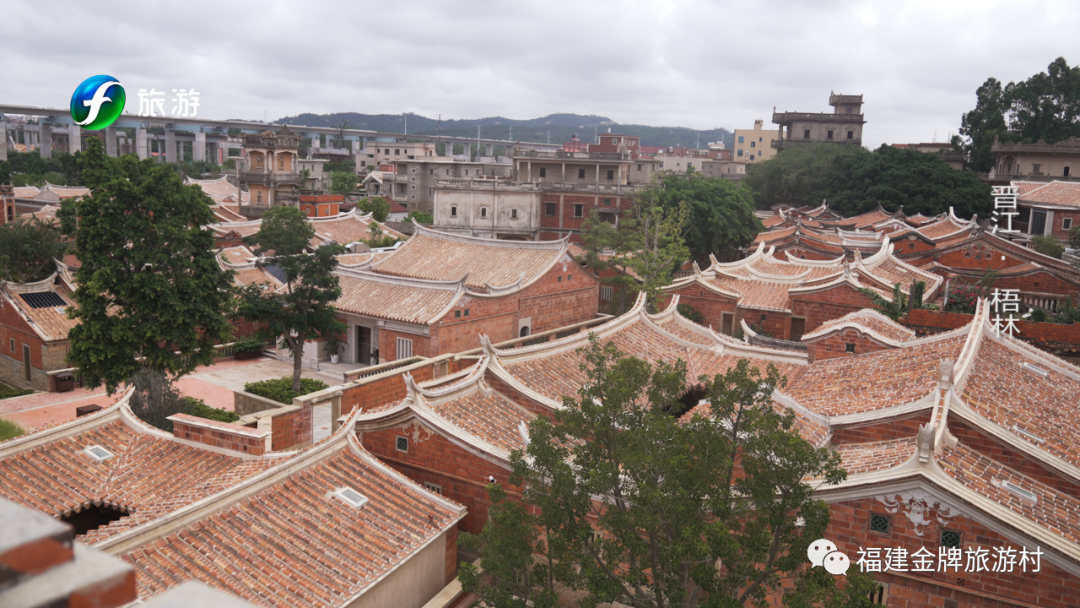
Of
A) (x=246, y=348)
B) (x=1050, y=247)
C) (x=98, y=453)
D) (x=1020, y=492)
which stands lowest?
(x=246, y=348)

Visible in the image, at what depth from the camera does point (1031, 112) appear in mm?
61312

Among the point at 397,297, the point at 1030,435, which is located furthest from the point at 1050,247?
the point at 397,297

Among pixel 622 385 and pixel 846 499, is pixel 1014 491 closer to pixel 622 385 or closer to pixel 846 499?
pixel 846 499

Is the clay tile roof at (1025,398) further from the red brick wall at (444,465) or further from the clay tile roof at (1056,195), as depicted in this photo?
the clay tile roof at (1056,195)

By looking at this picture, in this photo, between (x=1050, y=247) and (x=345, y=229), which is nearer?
(x=1050, y=247)

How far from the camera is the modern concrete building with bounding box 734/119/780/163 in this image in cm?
11556

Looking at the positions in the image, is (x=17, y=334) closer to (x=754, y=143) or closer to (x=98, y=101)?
(x=98, y=101)


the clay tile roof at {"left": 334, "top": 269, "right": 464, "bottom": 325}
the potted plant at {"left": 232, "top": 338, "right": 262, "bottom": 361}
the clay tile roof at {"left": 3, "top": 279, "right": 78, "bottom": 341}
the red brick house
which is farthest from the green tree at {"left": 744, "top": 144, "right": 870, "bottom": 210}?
the clay tile roof at {"left": 3, "top": 279, "right": 78, "bottom": 341}

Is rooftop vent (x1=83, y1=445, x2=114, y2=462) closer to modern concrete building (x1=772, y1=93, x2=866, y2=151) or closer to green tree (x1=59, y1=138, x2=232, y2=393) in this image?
green tree (x1=59, y1=138, x2=232, y2=393)

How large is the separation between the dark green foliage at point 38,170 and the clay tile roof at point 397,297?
154 ft

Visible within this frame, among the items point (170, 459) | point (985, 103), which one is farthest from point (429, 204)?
point (170, 459)

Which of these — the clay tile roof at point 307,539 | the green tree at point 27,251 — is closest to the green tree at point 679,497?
the clay tile roof at point 307,539

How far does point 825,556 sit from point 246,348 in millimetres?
21936

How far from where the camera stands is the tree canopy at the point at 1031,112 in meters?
59.6
